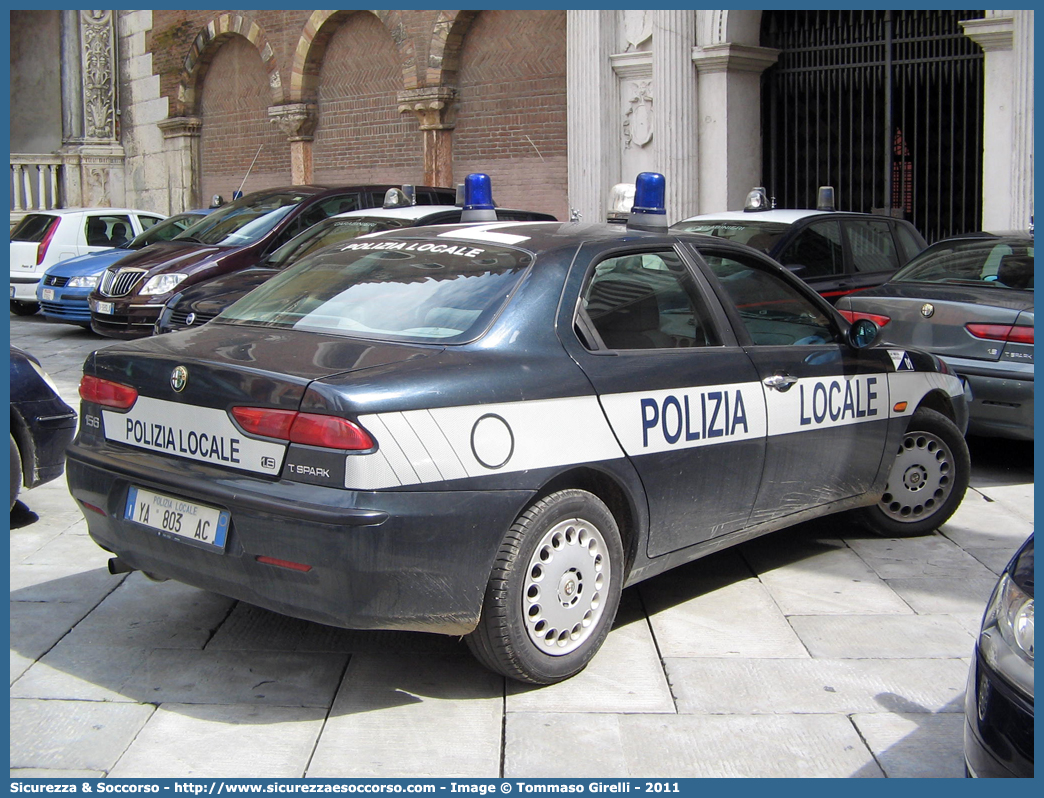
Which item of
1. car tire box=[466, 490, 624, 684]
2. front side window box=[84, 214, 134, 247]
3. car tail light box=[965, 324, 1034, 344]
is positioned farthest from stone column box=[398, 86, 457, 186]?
car tire box=[466, 490, 624, 684]

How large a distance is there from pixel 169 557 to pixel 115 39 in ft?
79.8

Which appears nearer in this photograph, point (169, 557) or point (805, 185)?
point (169, 557)

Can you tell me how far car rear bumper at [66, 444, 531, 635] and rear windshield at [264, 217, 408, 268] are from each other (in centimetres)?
730

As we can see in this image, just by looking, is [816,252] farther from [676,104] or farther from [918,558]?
[676,104]

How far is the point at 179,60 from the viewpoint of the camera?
23.7 m

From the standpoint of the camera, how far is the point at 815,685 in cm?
407

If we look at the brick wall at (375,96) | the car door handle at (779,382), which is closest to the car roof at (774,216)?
the car door handle at (779,382)

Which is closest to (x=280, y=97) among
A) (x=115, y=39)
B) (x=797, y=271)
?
(x=115, y=39)

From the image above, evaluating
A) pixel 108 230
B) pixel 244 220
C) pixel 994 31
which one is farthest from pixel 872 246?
pixel 108 230

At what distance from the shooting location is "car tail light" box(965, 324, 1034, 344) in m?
7.02

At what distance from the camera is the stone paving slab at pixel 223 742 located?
3395mm

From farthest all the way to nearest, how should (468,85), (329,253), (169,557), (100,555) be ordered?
1. (468,85)
2. (100,555)
3. (329,253)
4. (169,557)

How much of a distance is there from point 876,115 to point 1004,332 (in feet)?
28.1
